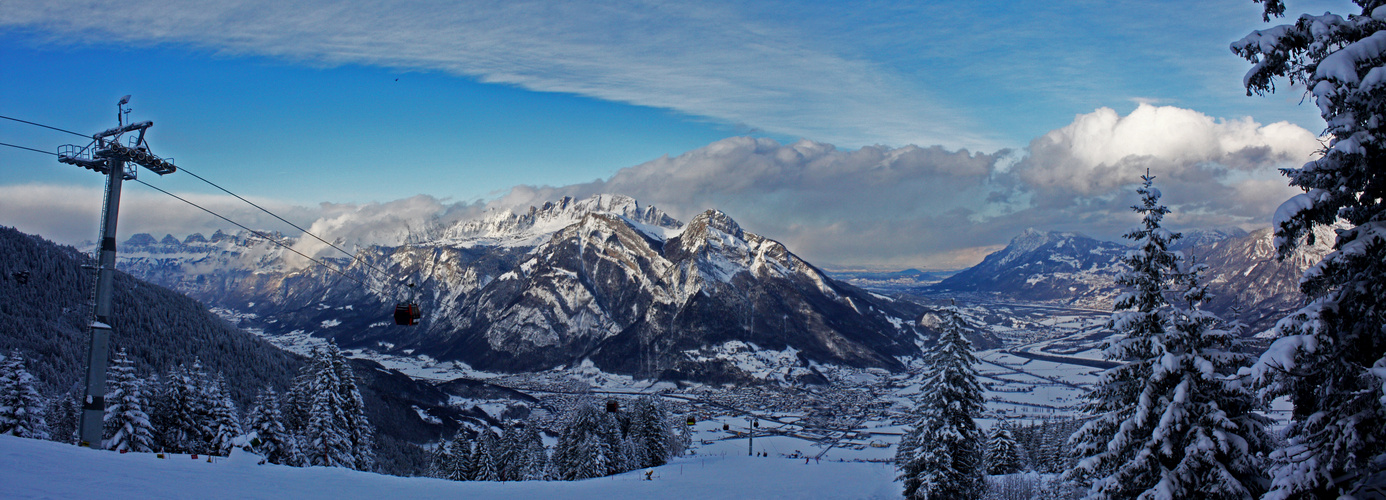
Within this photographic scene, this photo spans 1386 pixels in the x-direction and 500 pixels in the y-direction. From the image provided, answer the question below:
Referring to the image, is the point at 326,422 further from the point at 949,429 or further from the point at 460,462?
the point at 949,429

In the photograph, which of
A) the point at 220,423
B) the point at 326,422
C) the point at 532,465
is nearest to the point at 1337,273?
the point at 326,422

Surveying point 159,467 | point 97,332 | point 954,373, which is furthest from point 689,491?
point 97,332

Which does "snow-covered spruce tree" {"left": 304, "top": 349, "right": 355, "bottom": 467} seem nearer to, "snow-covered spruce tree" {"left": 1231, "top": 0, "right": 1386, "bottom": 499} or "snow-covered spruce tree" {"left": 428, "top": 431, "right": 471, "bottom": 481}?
"snow-covered spruce tree" {"left": 428, "top": 431, "right": 471, "bottom": 481}

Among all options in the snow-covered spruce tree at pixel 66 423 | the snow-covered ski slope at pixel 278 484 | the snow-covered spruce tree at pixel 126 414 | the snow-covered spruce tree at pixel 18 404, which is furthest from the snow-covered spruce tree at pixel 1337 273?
the snow-covered spruce tree at pixel 66 423

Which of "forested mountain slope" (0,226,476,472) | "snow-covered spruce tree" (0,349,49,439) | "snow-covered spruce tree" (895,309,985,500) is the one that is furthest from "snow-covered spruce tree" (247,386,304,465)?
"forested mountain slope" (0,226,476,472)

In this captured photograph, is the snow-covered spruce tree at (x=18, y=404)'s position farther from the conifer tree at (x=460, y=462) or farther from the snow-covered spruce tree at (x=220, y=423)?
the conifer tree at (x=460, y=462)

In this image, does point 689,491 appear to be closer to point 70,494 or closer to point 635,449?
point 70,494
